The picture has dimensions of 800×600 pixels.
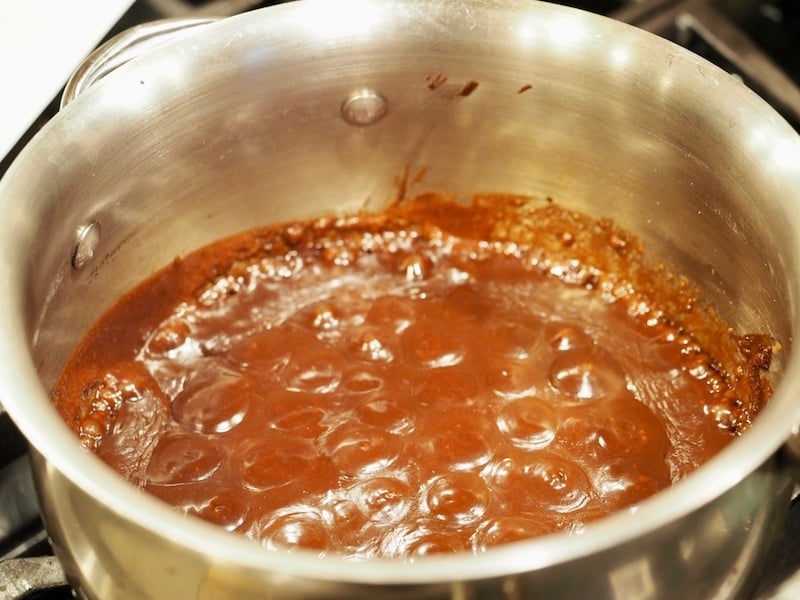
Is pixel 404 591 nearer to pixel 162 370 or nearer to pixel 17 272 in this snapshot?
pixel 17 272

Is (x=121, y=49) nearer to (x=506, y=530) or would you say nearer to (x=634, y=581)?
(x=506, y=530)

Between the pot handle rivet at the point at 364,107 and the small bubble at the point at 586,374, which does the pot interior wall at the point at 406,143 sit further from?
the small bubble at the point at 586,374

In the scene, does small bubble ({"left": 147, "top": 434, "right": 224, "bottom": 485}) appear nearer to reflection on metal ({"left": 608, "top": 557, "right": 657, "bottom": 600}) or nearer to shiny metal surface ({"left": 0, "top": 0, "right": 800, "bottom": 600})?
shiny metal surface ({"left": 0, "top": 0, "right": 800, "bottom": 600})

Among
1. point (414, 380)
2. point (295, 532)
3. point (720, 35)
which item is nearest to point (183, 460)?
point (295, 532)

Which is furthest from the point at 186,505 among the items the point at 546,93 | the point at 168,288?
the point at 546,93

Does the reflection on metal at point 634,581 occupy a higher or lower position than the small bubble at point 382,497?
higher

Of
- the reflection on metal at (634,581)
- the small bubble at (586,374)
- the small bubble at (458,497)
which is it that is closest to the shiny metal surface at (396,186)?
the reflection on metal at (634,581)
